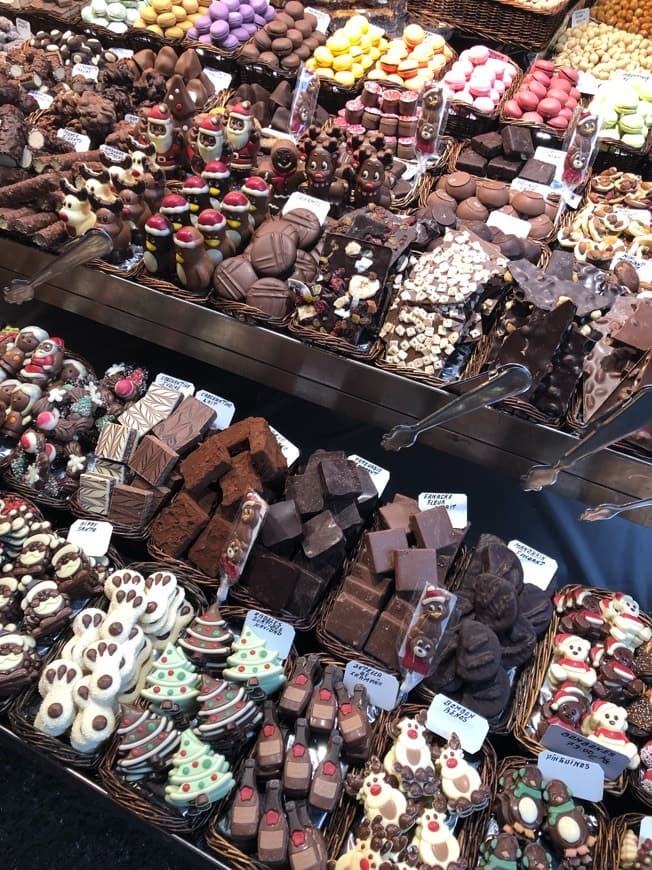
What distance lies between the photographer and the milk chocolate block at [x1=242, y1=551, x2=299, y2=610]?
82.6 inches

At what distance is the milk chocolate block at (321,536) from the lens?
2.13 m

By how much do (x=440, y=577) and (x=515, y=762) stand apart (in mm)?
533

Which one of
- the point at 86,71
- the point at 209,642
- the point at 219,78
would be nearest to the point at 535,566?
the point at 209,642

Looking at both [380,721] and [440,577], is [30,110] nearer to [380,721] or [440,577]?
[440,577]

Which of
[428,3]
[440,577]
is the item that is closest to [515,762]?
[440,577]

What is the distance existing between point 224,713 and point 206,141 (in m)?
2.00

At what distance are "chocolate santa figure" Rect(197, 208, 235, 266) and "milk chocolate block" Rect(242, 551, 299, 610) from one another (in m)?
1.10

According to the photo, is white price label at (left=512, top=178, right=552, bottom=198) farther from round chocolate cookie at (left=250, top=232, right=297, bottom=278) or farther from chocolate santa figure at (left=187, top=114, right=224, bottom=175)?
chocolate santa figure at (left=187, top=114, right=224, bottom=175)

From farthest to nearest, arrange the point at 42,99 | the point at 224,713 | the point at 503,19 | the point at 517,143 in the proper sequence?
the point at 503,19, the point at 42,99, the point at 517,143, the point at 224,713

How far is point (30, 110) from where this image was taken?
3.19 metres

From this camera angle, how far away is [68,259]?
258 centimetres

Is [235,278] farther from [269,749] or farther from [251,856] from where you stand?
[251,856]

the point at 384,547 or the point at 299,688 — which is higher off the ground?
the point at 384,547

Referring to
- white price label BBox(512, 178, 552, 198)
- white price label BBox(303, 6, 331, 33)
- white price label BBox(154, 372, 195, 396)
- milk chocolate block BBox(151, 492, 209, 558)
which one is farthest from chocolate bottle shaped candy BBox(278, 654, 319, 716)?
white price label BBox(303, 6, 331, 33)
